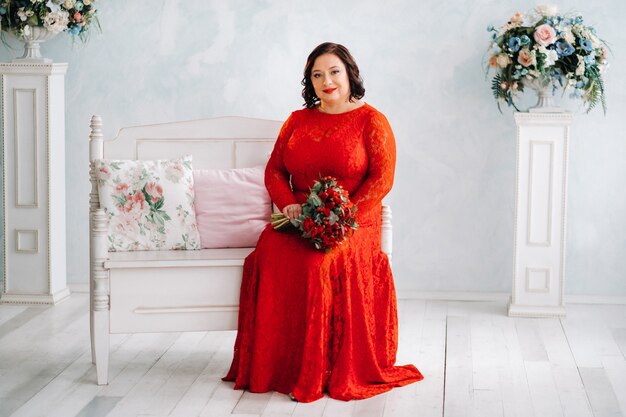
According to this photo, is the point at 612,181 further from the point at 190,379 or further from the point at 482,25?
the point at 190,379

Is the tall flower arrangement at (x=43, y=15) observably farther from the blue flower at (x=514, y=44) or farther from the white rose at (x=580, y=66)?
the white rose at (x=580, y=66)

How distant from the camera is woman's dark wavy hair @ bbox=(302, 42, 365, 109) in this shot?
4184mm

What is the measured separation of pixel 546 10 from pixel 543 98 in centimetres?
43

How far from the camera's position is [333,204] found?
12.8 feet

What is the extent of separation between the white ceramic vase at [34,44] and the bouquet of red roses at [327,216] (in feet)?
6.60

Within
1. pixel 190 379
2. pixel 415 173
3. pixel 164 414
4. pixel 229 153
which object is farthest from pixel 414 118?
pixel 164 414

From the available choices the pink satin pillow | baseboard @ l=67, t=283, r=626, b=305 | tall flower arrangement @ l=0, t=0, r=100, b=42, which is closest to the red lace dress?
the pink satin pillow

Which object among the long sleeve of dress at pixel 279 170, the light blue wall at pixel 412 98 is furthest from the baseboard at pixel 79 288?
the long sleeve of dress at pixel 279 170

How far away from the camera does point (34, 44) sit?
5.30 m

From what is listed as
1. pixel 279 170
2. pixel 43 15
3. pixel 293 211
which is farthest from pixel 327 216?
pixel 43 15

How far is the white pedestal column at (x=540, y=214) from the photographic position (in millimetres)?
5086

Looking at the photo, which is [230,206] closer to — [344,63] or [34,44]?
[344,63]

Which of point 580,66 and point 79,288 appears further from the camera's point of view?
point 79,288

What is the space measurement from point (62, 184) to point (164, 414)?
7.12 ft
